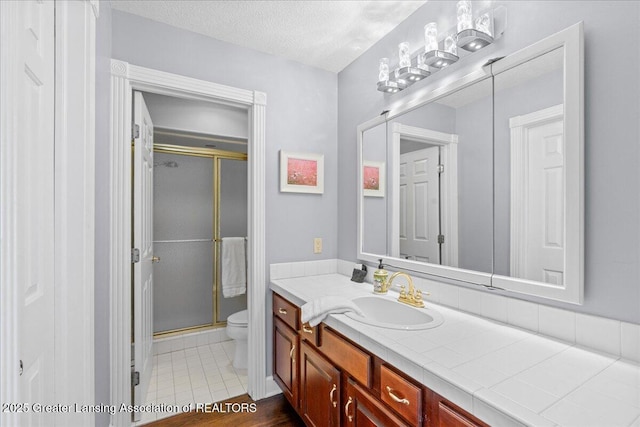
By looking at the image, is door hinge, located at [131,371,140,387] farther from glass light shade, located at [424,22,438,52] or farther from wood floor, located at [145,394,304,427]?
glass light shade, located at [424,22,438,52]

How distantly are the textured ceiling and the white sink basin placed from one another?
64.9 inches

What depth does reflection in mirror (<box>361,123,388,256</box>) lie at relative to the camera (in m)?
1.96

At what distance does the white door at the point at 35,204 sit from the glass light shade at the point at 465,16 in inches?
61.3

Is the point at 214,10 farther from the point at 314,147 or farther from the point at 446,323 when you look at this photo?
the point at 446,323

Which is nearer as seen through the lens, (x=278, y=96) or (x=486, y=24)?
(x=486, y=24)

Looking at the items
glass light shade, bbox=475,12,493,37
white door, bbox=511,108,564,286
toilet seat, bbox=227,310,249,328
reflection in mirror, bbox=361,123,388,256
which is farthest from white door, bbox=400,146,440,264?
toilet seat, bbox=227,310,249,328

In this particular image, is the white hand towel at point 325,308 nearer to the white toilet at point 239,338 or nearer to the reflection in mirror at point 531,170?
the reflection in mirror at point 531,170

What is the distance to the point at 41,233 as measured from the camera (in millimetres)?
988

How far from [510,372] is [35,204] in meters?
1.54

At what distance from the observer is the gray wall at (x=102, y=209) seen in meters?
1.42

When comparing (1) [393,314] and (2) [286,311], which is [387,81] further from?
(2) [286,311]

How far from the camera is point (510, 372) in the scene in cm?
84

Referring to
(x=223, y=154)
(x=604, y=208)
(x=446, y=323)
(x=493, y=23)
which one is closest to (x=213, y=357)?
(x=223, y=154)

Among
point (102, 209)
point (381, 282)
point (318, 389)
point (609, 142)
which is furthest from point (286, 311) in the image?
point (609, 142)
